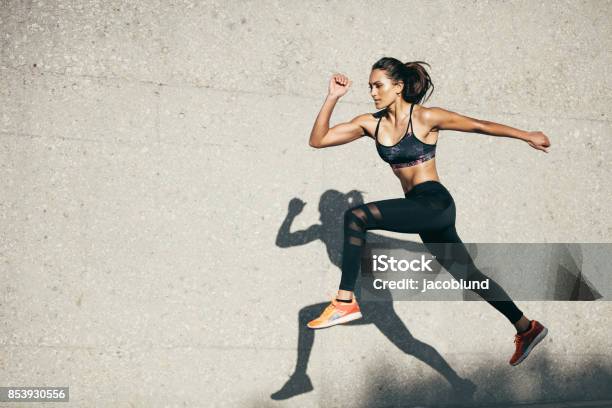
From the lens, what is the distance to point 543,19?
6.06m

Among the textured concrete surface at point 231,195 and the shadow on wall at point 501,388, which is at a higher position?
the textured concrete surface at point 231,195

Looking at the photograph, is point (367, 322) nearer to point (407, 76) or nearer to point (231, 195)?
point (231, 195)

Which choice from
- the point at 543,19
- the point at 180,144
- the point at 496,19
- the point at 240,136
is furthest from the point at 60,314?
the point at 543,19

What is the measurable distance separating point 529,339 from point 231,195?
2.51 metres

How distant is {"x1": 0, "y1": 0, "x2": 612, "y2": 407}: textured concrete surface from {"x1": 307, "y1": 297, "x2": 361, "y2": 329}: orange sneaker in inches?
54.5

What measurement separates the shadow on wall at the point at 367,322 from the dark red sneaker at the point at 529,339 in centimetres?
115

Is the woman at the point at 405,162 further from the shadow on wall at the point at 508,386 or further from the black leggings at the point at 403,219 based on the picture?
the shadow on wall at the point at 508,386

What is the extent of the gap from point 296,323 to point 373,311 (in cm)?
67

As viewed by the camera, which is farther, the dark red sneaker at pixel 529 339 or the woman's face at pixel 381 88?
the dark red sneaker at pixel 529 339

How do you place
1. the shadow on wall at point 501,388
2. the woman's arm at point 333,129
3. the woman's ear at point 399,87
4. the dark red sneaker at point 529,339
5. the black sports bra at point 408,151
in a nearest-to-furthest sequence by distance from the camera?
the woman's arm at point 333,129, the black sports bra at point 408,151, the woman's ear at point 399,87, the dark red sneaker at point 529,339, the shadow on wall at point 501,388

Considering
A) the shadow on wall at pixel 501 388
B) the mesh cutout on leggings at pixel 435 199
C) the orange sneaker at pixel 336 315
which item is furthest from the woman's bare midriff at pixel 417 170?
the shadow on wall at pixel 501 388

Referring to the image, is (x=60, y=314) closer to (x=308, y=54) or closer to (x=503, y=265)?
(x=308, y=54)

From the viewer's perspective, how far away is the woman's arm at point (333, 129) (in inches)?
159

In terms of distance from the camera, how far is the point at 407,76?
450cm
